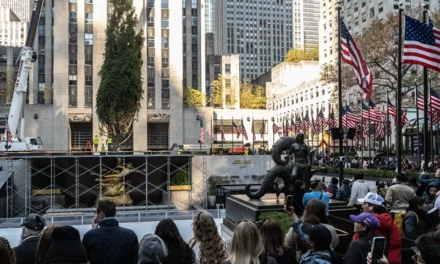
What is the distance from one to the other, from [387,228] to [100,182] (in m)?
23.5

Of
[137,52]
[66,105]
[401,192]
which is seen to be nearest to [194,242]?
[401,192]

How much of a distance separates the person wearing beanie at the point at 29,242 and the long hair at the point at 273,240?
8.85 feet

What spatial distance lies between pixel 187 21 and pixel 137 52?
23169 mm

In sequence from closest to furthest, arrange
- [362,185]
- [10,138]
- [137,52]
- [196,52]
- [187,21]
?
[362,185]
[10,138]
[137,52]
[187,21]
[196,52]

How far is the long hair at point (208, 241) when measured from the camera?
19.1 feet

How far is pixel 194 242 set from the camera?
5926 mm

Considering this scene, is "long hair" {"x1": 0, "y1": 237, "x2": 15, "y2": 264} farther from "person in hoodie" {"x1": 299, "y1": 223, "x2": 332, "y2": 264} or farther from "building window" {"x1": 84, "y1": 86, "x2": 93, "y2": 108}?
"building window" {"x1": 84, "y1": 86, "x2": 93, "y2": 108}

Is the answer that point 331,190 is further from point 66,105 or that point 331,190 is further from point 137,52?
point 66,105

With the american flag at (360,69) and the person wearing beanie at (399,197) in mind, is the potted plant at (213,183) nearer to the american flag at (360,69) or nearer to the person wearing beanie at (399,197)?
the american flag at (360,69)

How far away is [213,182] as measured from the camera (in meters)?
33.6

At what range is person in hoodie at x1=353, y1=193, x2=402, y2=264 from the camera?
21.5 feet

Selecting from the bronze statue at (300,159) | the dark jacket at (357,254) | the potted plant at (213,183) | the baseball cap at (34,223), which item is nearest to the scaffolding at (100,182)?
the potted plant at (213,183)

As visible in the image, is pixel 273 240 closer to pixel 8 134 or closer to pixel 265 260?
pixel 265 260

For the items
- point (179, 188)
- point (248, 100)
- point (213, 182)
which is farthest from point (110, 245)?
point (248, 100)
